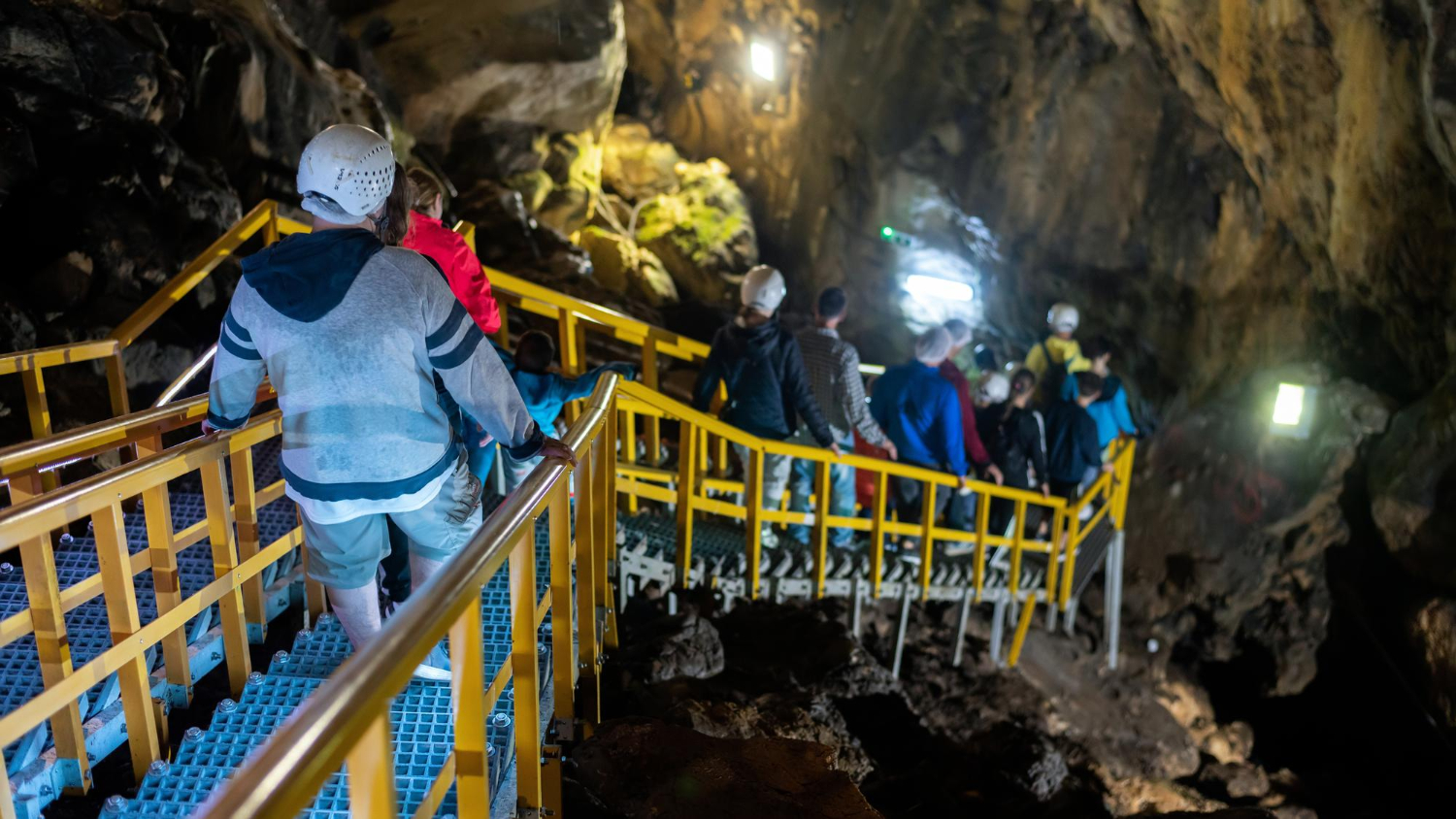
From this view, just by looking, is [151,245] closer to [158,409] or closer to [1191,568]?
[158,409]

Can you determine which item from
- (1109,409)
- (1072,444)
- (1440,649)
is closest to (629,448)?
(1072,444)

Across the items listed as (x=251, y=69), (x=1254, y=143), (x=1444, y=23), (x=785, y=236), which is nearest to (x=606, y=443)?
(x=1444, y=23)

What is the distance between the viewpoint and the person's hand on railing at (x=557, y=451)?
248 cm

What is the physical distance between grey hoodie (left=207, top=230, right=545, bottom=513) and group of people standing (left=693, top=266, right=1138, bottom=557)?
2.91 m

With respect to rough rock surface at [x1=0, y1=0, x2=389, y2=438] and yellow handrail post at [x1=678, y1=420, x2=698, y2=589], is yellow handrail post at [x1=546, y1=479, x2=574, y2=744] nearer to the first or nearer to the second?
yellow handrail post at [x1=678, y1=420, x2=698, y2=589]

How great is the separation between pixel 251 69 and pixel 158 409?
599cm

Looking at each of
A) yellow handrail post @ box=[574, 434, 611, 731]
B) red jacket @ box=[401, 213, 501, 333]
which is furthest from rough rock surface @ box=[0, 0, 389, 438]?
yellow handrail post @ box=[574, 434, 611, 731]

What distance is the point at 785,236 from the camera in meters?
15.0

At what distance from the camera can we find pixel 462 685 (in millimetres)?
1724

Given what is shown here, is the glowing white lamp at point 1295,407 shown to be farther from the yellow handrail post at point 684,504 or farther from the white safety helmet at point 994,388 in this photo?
the yellow handrail post at point 684,504

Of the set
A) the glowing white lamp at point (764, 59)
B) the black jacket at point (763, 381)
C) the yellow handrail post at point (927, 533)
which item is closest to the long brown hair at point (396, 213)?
the black jacket at point (763, 381)

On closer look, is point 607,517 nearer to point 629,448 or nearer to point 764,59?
point 629,448

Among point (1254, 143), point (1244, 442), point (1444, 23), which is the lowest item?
point (1244, 442)

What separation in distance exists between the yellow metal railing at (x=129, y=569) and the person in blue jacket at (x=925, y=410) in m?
4.05
